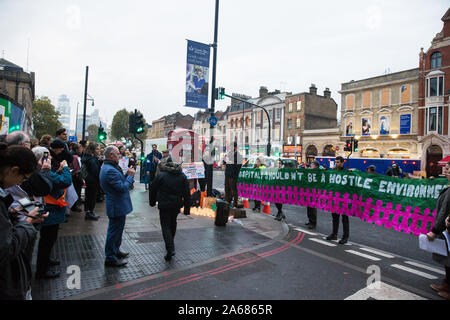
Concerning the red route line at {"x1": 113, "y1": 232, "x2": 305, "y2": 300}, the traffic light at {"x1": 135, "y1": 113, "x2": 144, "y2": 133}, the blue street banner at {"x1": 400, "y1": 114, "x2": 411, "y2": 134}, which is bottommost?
the red route line at {"x1": 113, "y1": 232, "x2": 305, "y2": 300}

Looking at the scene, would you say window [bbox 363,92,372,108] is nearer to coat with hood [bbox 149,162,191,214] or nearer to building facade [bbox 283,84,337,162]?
building facade [bbox 283,84,337,162]

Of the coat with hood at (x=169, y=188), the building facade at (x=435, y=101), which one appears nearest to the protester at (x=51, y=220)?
the coat with hood at (x=169, y=188)

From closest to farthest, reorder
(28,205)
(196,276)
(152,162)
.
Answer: (28,205), (196,276), (152,162)

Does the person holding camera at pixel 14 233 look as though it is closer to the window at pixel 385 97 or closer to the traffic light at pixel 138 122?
the traffic light at pixel 138 122

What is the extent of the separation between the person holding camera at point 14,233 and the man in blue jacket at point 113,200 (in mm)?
2539

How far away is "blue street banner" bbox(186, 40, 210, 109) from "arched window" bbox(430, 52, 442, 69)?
32.6 m

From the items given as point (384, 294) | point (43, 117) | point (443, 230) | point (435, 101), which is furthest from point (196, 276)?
point (43, 117)

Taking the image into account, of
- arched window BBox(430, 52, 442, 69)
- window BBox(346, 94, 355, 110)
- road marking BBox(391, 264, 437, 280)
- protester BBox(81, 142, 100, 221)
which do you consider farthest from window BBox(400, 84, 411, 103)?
protester BBox(81, 142, 100, 221)

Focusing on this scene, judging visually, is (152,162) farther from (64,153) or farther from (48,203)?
(48,203)

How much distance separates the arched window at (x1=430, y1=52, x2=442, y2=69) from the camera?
30906 mm

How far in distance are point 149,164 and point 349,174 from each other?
9017 millimetres

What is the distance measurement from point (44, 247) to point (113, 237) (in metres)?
0.97

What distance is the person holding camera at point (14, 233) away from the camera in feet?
6.05

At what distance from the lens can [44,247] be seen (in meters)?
4.14
